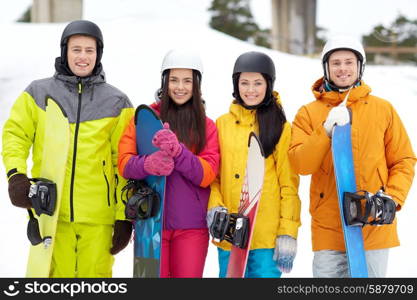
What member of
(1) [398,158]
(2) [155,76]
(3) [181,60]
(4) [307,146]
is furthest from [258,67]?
(2) [155,76]

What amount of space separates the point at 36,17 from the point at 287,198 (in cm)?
1515

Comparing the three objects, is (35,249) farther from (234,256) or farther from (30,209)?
(234,256)

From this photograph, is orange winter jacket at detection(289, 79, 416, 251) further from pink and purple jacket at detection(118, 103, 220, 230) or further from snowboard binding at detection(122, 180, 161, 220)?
snowboard binding at detection(122, 180, 161, 220)

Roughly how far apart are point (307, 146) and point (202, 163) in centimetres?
65

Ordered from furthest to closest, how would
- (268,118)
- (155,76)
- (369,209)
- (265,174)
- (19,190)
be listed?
(155,76), (268,118), (265,174), (19,190), (369,209)

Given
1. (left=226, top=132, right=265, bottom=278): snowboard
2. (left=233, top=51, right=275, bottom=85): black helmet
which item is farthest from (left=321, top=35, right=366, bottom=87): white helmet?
(left=226, top=132, right=265, bottom=278): snowboard

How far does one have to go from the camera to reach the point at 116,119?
157 inches

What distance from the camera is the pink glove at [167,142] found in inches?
142

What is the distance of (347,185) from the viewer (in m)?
3.61

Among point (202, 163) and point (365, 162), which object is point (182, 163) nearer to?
point (202, 163)

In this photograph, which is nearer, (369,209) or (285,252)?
(369,209)

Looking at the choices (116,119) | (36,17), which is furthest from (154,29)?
(116,119)

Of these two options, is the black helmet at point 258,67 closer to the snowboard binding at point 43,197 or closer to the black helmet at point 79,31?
the black helmet at point 79,31

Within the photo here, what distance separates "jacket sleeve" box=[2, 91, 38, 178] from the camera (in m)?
3.80
